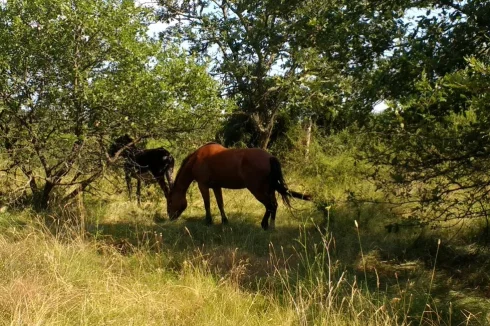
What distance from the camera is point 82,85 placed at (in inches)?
283

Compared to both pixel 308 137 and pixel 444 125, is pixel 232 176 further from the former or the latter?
pixel 308 137

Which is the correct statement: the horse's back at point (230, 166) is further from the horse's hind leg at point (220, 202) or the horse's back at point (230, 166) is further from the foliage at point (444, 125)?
the foliage at point (444, 125)

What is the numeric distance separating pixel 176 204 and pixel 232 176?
123 centimetres

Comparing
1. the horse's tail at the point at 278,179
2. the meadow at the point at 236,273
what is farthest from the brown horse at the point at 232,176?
the meadow at the point at 236,273

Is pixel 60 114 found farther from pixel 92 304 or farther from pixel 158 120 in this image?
pixel 92 304

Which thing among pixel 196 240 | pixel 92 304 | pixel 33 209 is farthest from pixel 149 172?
pixel 92 304

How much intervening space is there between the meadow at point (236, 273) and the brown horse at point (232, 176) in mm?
386

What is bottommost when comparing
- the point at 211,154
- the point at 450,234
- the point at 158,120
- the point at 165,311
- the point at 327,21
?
the point at 450,234

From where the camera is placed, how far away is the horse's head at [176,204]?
29.3 feet

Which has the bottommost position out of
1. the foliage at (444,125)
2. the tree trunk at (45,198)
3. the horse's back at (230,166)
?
the tree trunk at (45,198)

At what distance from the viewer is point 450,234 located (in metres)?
7.44

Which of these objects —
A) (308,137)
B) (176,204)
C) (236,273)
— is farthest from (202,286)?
(308,137)

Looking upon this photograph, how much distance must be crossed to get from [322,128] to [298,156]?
259 centimetres

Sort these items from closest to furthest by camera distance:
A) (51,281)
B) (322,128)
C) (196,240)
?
(51,281)
(196,240)
(322,128)
